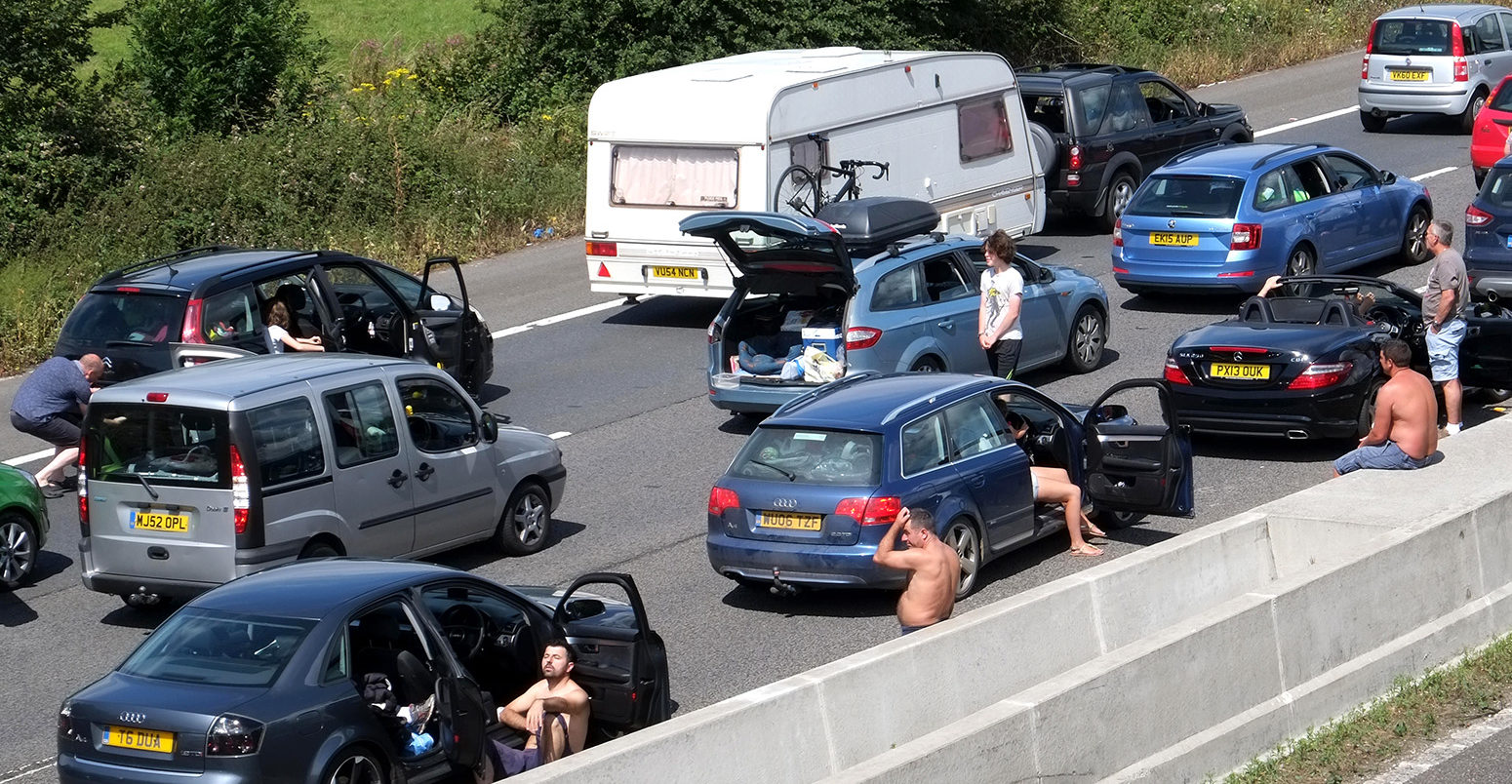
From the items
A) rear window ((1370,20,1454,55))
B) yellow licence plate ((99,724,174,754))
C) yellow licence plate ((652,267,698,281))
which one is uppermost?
rear window ((1370,20,1454,55))

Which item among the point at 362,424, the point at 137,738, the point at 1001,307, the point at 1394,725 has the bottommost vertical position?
the point at 1394,725

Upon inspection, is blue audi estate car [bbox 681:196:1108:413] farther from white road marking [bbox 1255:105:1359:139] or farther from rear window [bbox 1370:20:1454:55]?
rear window [bbox 1370:20:1454:55]

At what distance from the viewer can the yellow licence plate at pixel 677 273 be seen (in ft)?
63.2

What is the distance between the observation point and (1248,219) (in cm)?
1912

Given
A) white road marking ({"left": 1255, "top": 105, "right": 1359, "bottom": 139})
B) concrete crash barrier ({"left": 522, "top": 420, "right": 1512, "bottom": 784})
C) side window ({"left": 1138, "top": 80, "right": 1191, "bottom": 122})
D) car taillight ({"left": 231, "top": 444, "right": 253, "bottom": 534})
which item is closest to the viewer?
concrete crash barrier ({"left": 522, "top": 420, "right": 1512, "bottom": 784})

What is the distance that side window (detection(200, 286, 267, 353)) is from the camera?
14930 mm

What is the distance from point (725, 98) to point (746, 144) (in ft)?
1.97

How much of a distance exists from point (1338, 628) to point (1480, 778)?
1.30 meters

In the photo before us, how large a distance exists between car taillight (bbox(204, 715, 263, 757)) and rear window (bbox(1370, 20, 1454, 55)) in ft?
82.5

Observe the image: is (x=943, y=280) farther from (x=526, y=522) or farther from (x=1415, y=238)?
(x=1415, y=238)

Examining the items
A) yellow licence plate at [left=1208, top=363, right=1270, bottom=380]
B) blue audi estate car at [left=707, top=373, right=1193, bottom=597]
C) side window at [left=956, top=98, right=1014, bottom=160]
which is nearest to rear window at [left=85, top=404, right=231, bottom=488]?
blue audi estate car at [left=707, top=373, right=1193, bottom=597]

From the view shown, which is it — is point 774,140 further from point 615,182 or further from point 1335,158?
point 1335,158

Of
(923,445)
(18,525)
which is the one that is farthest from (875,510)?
(18,525)

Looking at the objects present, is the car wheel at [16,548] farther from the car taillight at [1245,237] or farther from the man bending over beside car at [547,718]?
the car taillight at [1245,237]
